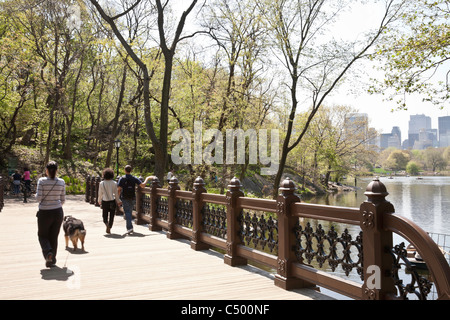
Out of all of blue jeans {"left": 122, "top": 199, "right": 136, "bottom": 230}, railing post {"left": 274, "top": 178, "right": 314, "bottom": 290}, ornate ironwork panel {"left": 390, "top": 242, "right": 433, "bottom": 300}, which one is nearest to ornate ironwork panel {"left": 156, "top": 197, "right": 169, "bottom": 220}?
blue jeans {"left": 122, "top": 199, "right": 136, "bottom": 230}

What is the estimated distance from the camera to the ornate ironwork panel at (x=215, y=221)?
748 cm

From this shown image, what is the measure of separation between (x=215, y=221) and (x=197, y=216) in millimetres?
599

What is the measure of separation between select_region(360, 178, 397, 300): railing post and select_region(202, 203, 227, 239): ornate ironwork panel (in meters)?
3.62

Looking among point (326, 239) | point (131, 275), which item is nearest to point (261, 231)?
point (326, 239)

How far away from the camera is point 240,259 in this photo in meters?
6.73

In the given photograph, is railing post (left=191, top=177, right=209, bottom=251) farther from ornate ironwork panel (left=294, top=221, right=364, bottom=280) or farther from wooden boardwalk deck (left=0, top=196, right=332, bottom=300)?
ornate ironwork panel (left=294, top=221, right=364, bottom=280)

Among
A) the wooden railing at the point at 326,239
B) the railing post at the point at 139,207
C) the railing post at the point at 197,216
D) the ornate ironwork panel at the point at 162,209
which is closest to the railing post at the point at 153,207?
the ornate ironwork panel at the point at 162,209

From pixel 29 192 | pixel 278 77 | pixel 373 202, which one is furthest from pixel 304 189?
pixel 373 202

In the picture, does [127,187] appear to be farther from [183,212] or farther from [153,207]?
[183,212]

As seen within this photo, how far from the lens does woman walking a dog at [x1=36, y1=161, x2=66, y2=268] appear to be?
6.70 m

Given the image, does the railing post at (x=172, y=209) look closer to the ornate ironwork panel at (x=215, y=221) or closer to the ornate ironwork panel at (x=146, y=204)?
the ornate ironwork panel at (x=215, y=221)

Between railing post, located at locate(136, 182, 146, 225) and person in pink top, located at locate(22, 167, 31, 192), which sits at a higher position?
person in pink top, located at locate(22, 167, 31, 192)

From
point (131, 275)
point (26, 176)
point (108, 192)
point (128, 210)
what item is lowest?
point (131, 275)
